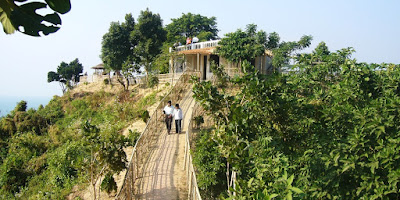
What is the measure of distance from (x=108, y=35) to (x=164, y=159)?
784 inches

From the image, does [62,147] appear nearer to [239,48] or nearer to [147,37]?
[239,48]

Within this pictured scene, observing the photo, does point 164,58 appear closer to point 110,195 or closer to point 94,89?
point 94,89

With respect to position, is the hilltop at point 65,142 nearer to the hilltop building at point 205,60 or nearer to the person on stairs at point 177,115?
the person on stairs at point 177,115

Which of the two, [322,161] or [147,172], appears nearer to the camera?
[322,161]

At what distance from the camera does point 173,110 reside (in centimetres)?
1127

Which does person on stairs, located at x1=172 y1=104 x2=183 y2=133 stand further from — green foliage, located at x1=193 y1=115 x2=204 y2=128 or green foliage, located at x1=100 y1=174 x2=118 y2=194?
green foliage, located at x1=100 y1=174 x2=118 y2=194

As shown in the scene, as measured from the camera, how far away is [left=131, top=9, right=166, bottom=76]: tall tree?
26188 millimetres

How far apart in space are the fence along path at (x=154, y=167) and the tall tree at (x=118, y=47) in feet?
52.2

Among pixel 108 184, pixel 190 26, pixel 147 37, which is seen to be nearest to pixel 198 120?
pixel 108 184

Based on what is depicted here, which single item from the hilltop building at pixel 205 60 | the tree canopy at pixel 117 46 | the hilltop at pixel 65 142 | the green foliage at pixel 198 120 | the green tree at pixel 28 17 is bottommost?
the hilltop at pixel 65 142

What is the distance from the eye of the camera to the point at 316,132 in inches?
254

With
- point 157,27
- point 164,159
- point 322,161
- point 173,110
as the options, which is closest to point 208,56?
point 157,27

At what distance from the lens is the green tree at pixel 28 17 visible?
122cm

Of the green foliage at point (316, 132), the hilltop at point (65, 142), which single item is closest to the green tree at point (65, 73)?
the hilltop at point (65, 142)
